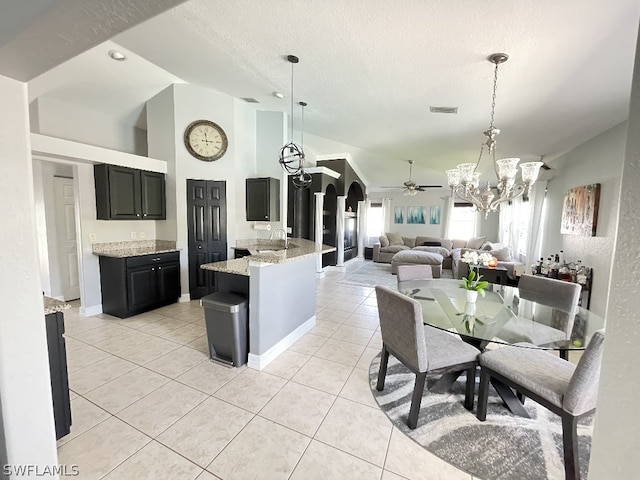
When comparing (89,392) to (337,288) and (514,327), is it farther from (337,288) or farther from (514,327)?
(337,288)

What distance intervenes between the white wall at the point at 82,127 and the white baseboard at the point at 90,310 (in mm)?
2293

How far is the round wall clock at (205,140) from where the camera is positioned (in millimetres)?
4055

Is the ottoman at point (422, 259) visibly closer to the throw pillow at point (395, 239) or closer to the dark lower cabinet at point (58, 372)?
the throw pillow at point (395, 239)

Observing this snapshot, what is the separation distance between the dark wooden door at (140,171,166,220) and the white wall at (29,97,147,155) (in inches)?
36.6

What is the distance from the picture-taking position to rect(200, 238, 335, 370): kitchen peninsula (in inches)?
96.5

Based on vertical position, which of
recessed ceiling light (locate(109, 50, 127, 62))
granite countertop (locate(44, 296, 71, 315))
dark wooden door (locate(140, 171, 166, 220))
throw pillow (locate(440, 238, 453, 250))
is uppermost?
recessed ceiling light (locate(109, 50, 127, 62))

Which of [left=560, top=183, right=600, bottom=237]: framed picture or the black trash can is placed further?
[left=560, top=183, right=600, bottom=237]: framed picture

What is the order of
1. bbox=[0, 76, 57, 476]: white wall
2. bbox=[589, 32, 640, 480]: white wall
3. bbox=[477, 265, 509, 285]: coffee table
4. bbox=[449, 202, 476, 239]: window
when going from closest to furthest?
bbox=[589, 32, 640, 480]: white wall
bbox=[0, 76, 57, 476]: white wall
bbox=[477, 265, 509, 285]: coffee table
bbox=[449, 202, 476, 239]: window

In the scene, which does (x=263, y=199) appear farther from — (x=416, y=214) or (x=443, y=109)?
(x=416, y=214)

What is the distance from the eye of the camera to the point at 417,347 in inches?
69.8

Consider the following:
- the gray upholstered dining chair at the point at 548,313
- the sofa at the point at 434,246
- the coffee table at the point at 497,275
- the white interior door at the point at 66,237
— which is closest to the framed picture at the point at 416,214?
the sofa at the point at 434,246

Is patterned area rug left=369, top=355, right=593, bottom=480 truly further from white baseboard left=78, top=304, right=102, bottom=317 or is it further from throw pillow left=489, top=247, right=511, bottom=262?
throw pillow left=489, top=247, right=511, bottom=262

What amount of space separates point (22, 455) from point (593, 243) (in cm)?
542

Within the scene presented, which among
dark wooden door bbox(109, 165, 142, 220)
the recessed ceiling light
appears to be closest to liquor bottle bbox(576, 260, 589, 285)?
dark wooden door bbox(109, 165, 142, 220)
